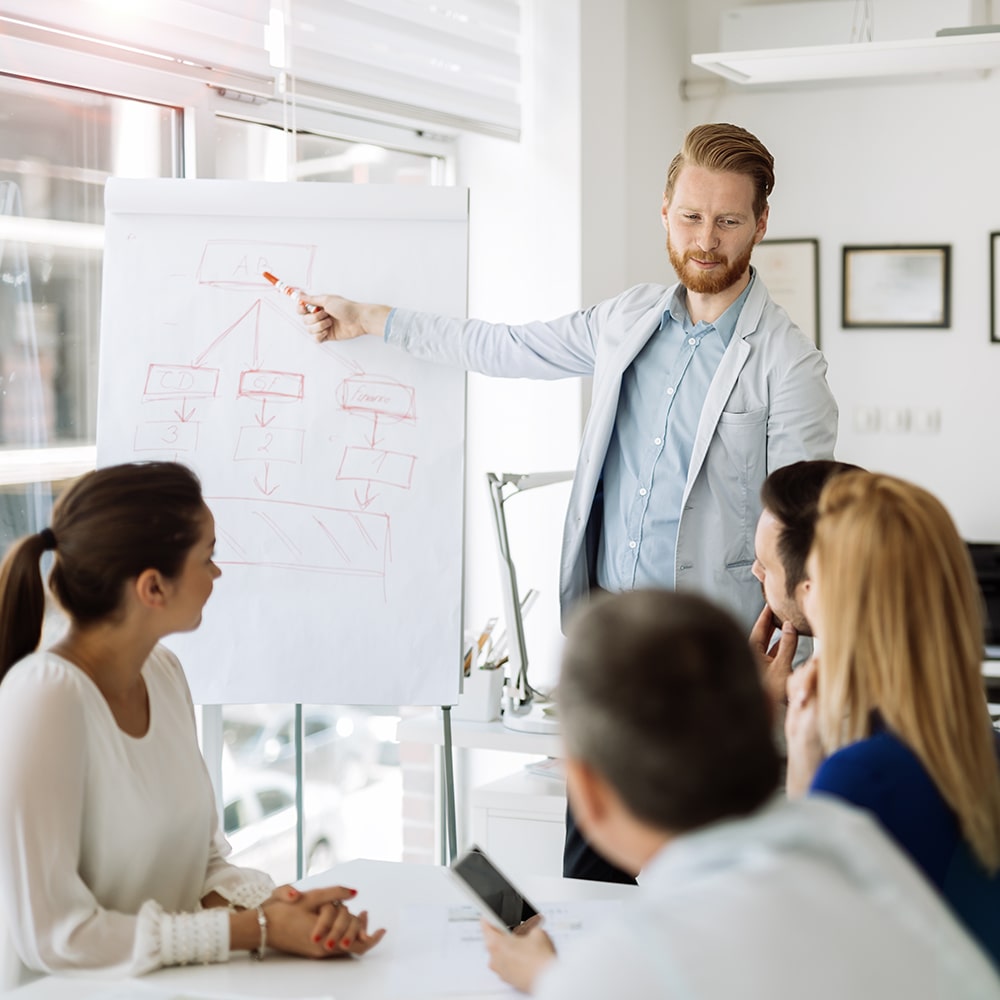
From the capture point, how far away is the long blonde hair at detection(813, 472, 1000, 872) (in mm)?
1110

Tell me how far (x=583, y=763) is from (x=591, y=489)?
1.46 m

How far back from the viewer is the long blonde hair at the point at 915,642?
3.64 feet

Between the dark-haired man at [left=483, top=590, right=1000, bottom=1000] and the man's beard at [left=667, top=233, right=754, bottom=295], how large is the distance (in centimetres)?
145

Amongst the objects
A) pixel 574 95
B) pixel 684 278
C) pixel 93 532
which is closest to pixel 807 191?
pixel 574 95

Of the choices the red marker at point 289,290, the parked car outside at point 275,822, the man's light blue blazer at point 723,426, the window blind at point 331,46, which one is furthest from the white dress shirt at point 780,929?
the parked car outside at point 275,822

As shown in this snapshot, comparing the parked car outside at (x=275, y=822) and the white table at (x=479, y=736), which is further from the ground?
the white table at (x=479, y=736)

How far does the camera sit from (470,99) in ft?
10.8

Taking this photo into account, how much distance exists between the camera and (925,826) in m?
1.09

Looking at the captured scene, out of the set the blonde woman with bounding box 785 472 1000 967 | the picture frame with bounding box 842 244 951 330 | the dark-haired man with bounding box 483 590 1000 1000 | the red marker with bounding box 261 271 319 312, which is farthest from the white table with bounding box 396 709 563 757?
the picture frame with bounding box 842 244 951 330

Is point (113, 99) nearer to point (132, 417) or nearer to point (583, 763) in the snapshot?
point (132, 417)

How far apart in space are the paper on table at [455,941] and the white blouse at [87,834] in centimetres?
A: 21

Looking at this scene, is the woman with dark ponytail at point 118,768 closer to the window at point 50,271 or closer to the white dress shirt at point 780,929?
the white dress shirt at point 780,929

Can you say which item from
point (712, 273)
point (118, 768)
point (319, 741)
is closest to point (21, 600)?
point (118, 768)

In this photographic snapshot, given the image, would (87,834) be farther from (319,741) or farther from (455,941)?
(319,741)
